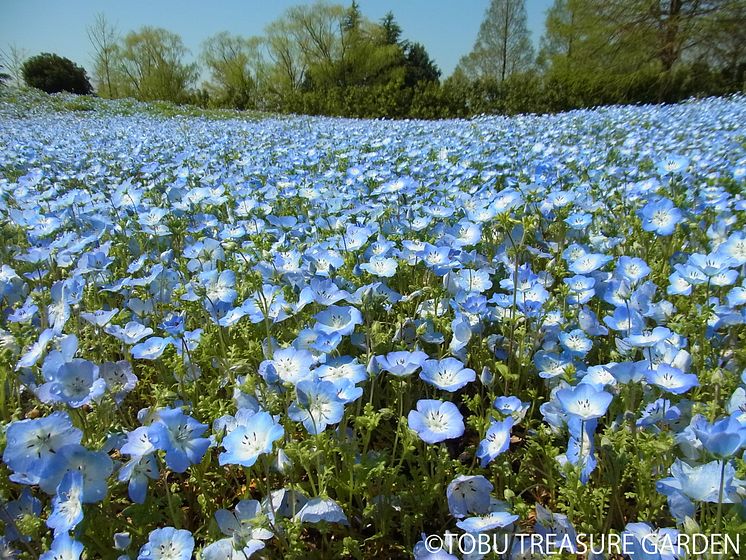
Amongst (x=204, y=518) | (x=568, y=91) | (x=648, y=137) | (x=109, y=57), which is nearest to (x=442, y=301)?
(x=204, y=518)

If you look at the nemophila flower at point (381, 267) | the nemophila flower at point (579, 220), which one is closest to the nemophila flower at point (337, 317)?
the nemophila flower at point (381, 267)

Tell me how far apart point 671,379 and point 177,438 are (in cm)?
123

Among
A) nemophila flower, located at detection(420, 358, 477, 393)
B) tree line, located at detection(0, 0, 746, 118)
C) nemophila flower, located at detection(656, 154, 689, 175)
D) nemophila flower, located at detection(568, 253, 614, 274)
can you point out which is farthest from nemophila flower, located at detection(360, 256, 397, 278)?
tree line, located at detection(0, 0, 746, 118)

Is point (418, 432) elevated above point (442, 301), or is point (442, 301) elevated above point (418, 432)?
point (442, 301)

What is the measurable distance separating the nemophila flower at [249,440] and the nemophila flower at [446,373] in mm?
470

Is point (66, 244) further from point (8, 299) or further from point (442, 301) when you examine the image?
point (442, 301)

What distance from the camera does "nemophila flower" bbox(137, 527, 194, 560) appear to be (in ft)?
3.72

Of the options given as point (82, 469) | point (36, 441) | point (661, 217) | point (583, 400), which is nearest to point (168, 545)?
point (82, 469)

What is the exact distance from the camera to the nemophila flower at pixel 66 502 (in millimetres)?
1110

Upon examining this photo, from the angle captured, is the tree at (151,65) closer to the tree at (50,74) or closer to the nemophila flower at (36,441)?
the tree at (50,74)

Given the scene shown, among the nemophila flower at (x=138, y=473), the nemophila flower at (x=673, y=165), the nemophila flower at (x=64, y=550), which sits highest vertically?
the nemophila flower at (x=673, y=165)

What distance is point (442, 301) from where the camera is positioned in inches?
76.4

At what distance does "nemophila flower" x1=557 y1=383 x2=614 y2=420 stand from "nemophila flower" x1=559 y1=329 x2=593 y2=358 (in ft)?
1.41

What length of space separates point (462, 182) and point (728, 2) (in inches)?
1094
